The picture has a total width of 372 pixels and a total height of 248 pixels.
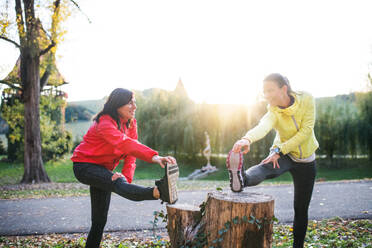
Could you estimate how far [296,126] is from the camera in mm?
3262

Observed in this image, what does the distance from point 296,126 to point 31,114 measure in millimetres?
11976

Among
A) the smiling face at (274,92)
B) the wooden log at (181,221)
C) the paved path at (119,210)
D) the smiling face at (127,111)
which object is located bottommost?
the paved path at (119,210)

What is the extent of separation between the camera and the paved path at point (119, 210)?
5660 mm

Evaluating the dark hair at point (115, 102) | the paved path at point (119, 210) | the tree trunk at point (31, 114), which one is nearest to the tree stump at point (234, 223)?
the dark hair at point (115, 102)

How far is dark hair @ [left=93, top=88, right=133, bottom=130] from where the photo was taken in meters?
3.20

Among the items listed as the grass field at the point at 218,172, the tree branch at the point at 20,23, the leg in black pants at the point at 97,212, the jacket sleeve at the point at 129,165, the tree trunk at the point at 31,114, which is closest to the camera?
the leg in black pants at the point at 97,212

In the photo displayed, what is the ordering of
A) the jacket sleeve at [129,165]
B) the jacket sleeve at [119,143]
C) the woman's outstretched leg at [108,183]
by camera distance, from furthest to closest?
the jacket sleeve at [129,165] → the jacket sleeve at [119,143] → the woman's outstretched leg at [108,183]

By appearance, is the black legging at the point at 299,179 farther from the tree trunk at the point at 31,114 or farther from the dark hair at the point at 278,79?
the tree trunk at the point at 31,114

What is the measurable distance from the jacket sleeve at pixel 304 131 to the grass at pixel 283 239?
1867 mm

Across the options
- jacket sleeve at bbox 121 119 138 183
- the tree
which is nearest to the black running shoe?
jacket sleeve at bbox 121 119 138 183

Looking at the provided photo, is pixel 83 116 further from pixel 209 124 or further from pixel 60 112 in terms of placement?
pixel 209 124

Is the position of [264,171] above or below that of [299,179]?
above

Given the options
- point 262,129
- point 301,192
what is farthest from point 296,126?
point 301,192

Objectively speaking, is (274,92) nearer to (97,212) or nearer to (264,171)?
(264,171)
